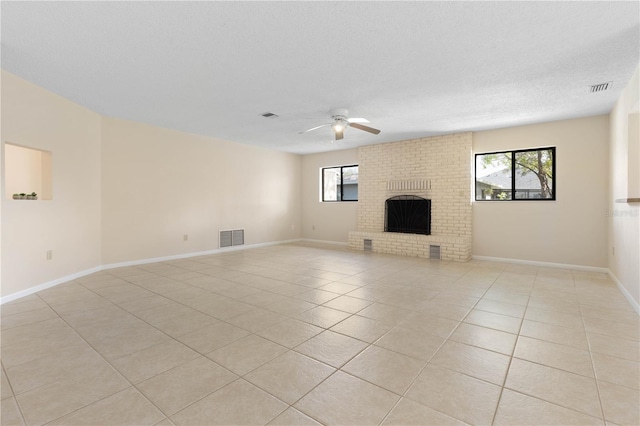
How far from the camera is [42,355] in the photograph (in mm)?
2180

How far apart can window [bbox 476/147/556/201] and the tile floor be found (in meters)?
2.14

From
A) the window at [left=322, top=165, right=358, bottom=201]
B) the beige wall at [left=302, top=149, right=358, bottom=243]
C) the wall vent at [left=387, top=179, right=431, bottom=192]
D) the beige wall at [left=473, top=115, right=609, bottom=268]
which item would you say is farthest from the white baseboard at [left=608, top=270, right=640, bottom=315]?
the window at [left=322, top=165, right=358, bottom=201]

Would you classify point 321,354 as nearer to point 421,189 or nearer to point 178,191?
point 178,191

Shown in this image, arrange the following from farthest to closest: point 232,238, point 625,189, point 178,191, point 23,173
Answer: point 232,238
point 178,191
point 23,173
point 625,189

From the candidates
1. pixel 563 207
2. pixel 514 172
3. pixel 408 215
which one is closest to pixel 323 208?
pixel 408 215

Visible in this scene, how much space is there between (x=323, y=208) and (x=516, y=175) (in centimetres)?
469

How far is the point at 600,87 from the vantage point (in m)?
3.72

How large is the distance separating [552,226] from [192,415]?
6.11m

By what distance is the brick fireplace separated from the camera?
20.1 feet

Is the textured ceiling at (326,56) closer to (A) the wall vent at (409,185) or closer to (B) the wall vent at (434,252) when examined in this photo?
(A) the wall vent at (409,185)

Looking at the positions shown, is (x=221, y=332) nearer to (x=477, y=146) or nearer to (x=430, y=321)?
(x=430, y=321)

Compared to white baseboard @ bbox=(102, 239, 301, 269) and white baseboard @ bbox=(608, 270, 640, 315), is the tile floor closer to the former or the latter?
white baseboard @ bbox=(608, 270, 640, 315)

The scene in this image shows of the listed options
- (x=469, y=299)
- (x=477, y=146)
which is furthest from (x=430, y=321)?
(x=477, y=146)

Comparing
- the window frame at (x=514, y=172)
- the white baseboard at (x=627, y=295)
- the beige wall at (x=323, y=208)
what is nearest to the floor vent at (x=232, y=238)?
the beige wall at (x=323, y=208)
